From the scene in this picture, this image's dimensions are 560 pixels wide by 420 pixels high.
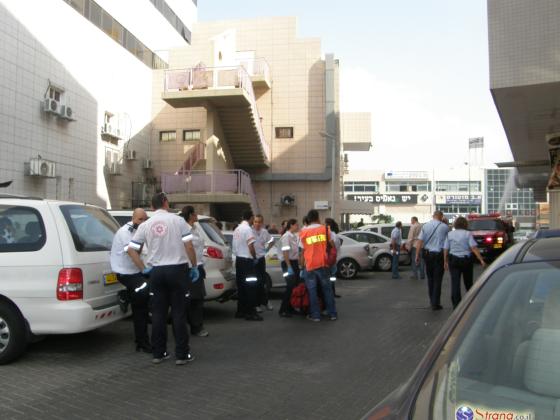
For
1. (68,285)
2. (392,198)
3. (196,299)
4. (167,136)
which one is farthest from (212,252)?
(392,198)

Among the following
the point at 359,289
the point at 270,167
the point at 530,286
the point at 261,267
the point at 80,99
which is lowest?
the point at 359,289

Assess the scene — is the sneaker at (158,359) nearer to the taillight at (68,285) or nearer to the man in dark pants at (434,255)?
the taillight at (68,285)

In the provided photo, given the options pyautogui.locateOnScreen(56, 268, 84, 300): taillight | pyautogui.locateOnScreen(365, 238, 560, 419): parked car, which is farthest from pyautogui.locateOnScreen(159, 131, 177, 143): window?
pyautogui.locateOnScreen(365, 238, 560, 419): parked car

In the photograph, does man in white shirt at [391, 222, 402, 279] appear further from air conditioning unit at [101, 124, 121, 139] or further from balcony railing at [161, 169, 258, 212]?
air conditioning unit at [101, 124, 121, 139]

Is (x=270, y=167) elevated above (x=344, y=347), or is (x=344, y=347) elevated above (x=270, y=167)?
(x=270, y=167)

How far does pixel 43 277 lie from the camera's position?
236 inches

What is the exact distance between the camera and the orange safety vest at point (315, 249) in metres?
8.73

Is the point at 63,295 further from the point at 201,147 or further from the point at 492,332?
the point at 201,147

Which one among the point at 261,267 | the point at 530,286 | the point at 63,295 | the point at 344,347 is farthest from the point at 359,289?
the point at 530,286

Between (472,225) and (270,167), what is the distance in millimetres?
10996

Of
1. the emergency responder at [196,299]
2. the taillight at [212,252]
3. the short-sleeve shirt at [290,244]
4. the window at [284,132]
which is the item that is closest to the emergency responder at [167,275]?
the emergency responder at [196,299]

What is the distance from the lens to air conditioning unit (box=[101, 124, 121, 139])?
2145 cm

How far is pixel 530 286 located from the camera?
2.14 m

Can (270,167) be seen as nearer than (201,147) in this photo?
No
